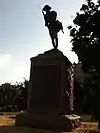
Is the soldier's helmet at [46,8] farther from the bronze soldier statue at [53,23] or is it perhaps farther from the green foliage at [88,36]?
the green foliage at [88,36]

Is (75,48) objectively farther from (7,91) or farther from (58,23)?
(7,91)

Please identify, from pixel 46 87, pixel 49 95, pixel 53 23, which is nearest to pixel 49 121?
pixel 49 95

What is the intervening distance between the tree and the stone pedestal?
5.94ft

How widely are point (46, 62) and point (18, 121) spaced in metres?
3.38

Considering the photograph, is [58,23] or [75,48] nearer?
[58,23]

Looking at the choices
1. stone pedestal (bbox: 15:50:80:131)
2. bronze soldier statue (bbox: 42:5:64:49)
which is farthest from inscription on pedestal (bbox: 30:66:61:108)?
bronze soldier statue (bbox: 42:5:64:49)

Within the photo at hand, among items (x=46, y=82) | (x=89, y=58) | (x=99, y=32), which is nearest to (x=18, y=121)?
(x=46, y=82)

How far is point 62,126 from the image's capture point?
16.0 m

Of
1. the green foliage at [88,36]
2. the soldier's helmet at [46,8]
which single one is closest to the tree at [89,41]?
the green foliage at [88,36]

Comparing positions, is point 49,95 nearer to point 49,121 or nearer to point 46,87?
point 46,87

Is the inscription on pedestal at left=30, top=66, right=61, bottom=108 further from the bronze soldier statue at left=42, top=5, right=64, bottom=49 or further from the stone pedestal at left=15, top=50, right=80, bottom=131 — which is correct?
the bronze soldier statue at left=42, top=5, right=64, bottom=49

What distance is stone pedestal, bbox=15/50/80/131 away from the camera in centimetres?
1636

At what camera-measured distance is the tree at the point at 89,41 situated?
18.8 metres

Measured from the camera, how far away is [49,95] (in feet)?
55.0
